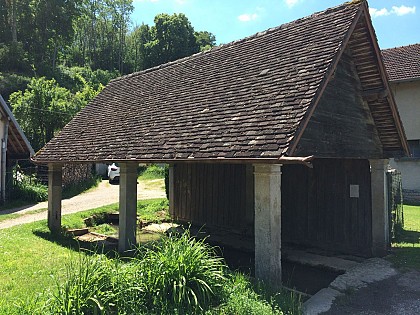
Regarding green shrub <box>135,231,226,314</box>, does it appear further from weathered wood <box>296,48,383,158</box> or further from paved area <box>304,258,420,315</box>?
weathered wood <box>296,48,383,158</box>

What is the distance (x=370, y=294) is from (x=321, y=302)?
3.84ft

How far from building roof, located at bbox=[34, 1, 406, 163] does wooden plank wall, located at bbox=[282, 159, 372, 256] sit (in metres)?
1.55

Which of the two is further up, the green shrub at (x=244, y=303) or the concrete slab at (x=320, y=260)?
Result: the green shrub at (x=244, y=303)

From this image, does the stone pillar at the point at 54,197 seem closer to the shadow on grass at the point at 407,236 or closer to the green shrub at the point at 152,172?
the shadow on grass at the point at 407,236

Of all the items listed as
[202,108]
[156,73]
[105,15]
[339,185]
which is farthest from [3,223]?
[105,15]

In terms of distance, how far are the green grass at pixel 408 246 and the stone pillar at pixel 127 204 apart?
6754 mm

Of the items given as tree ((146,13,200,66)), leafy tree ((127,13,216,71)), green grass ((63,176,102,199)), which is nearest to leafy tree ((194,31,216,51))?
leafy tree ((127,13,216,71))

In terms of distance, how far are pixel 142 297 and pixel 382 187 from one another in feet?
23.4

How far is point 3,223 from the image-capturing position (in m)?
13.4

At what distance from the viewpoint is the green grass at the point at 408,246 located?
8258mm

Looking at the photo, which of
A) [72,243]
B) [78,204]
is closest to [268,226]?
[72,243]

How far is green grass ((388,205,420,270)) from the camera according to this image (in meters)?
8.26

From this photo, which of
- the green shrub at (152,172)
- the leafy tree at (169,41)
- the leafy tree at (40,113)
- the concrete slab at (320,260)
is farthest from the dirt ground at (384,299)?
the leafy tree at (169,41)

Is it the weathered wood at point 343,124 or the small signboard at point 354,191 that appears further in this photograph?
the small signboard at point 354,191
